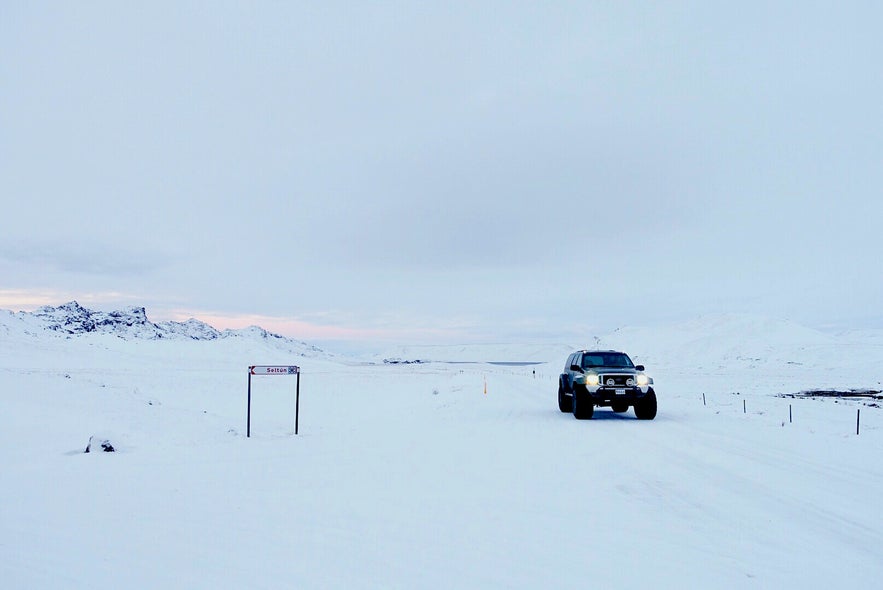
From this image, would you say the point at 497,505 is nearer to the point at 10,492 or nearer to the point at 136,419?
the point at 10,492

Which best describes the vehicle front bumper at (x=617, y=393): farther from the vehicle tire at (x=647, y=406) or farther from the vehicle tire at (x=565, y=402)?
the vehicle tire at (x=565, y=402)

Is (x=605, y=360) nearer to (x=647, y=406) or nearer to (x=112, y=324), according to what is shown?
(x=647, y=406)

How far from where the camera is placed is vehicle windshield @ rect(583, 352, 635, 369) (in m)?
20.7

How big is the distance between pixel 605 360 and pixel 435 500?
13.6 metres

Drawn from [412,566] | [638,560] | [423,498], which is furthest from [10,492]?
[638,560]

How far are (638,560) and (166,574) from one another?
4.12 m

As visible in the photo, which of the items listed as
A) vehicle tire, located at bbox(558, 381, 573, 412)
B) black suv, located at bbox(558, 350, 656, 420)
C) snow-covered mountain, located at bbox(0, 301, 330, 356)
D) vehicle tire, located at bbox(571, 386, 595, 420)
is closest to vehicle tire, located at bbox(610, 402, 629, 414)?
black suv, located at bbox(558, 350, 656, 420)

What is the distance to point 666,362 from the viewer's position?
244ft

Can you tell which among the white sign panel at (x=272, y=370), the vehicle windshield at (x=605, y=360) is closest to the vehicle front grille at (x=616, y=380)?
the vehicle windshield at (x=605, y=360)

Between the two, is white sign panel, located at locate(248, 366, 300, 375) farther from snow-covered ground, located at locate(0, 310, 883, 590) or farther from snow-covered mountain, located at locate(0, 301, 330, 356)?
snow-covered mountain, located at locate(0, 301, 330, 356)

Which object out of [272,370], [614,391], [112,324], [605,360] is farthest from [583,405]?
[112,324]

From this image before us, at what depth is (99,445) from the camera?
41.0 feet

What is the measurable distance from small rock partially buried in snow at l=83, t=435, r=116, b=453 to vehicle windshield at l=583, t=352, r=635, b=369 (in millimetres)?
13687

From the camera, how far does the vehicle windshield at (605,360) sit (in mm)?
20688
